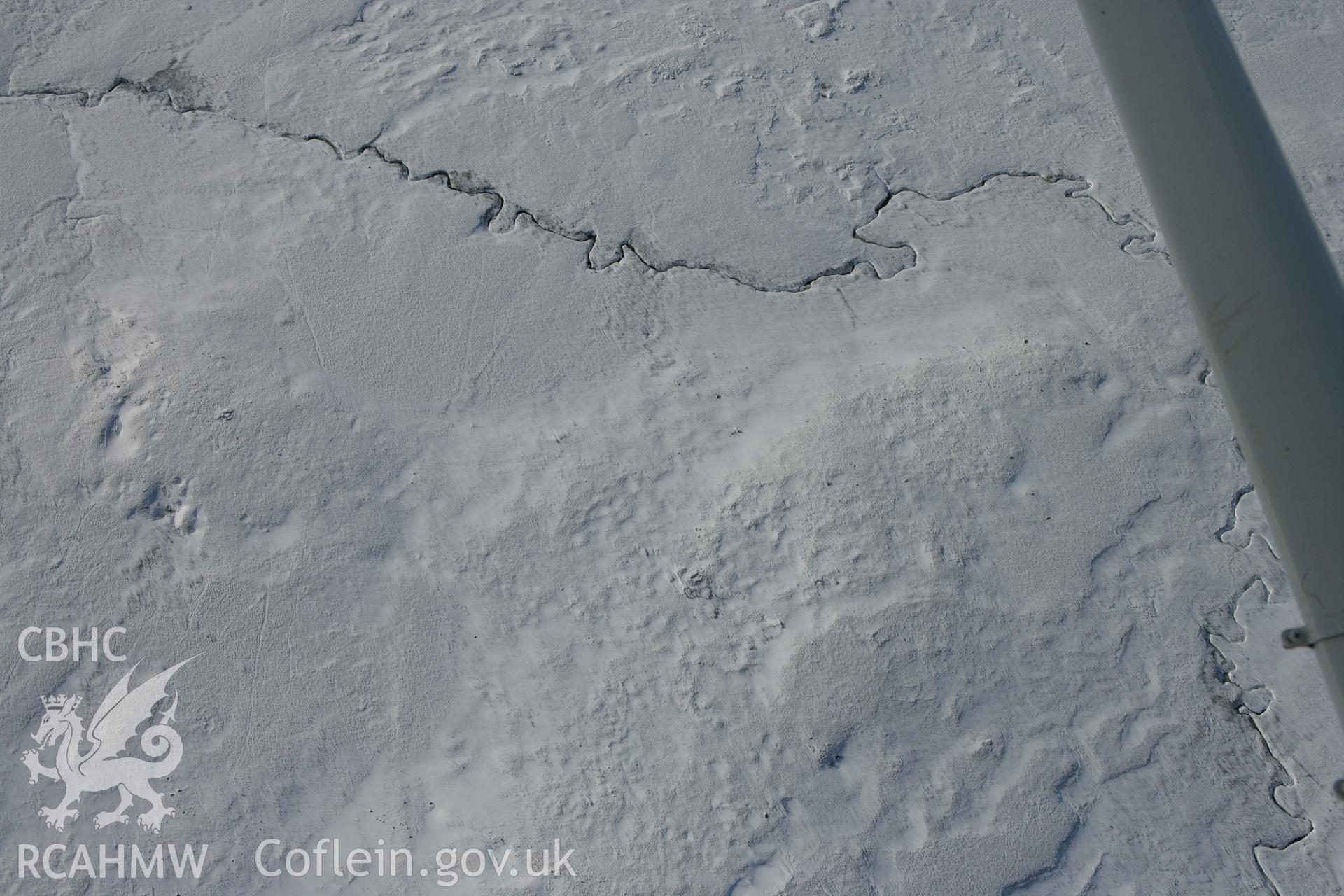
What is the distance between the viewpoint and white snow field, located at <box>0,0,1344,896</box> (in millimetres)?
1894

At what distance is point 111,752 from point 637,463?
45.4 inches

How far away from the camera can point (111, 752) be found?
6.27 feet

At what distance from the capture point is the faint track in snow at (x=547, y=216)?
2.53 m

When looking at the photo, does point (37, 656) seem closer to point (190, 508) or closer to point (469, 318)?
point (190, 508)

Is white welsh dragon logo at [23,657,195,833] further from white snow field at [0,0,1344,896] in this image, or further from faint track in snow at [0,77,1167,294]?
faint track in snow at [0,77,1167,294]

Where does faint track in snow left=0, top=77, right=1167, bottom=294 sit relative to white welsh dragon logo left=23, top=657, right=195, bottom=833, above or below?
above

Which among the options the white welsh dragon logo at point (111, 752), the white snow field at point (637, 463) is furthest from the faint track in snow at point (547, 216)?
the white welsh dragon logo at point (111, 752)

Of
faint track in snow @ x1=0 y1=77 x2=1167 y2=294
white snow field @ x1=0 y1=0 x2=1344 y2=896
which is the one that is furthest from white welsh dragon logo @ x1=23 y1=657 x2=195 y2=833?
faint track in snow @ x1=0 y1=77 x2=1167 y2=294

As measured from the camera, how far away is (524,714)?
6.49 ft

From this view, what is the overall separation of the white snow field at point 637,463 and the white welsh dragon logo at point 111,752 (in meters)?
0.03

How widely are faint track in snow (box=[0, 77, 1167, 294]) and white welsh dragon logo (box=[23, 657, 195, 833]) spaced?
134 centimetres

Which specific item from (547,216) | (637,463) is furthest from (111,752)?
(547,216)

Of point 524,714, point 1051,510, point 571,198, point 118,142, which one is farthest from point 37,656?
point 1051,510

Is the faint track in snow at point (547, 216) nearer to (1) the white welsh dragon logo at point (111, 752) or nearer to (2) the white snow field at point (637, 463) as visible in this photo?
(2) the white snow field at point (637, 463)
